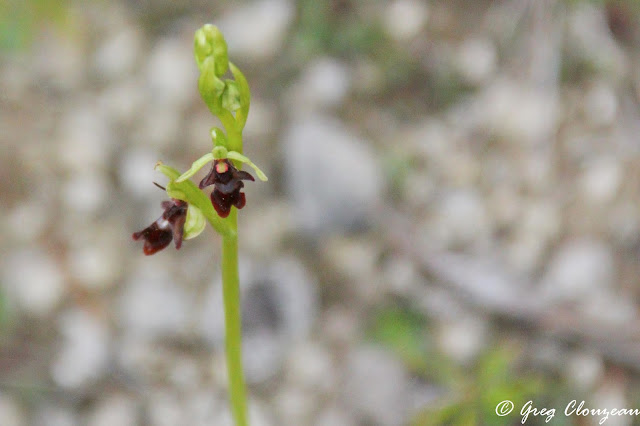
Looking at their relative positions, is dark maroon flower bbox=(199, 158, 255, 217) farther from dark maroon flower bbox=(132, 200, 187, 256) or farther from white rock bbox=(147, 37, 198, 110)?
white rock bbox=(147, 37, 198, 110)

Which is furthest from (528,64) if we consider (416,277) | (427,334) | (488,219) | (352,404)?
(352,404)

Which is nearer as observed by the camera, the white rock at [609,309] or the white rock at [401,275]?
the white rock at [609,309]

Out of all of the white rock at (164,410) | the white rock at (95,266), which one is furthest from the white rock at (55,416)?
the white rock at (95,266)

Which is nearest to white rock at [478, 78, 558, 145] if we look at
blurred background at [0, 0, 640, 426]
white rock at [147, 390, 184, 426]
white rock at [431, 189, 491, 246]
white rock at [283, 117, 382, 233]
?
blurred background at [0, 0, 640, 426]

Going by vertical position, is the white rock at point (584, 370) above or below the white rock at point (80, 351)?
below

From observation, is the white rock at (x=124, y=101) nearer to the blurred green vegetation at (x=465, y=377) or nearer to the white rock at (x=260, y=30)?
the white rock at (x=260, y=30)

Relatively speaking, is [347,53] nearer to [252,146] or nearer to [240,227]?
[252,146]

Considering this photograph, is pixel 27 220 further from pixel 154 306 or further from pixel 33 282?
pixel 154 306
